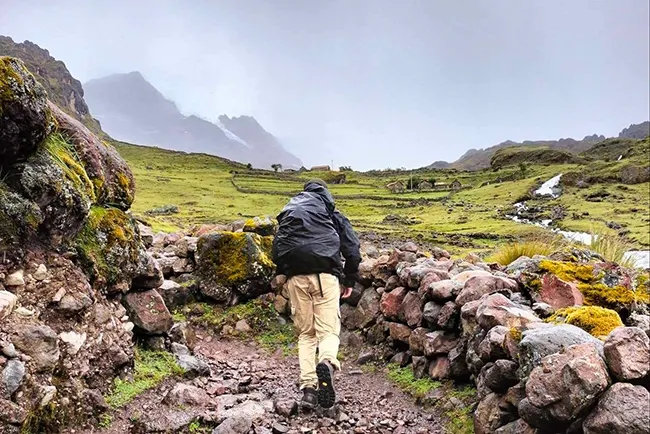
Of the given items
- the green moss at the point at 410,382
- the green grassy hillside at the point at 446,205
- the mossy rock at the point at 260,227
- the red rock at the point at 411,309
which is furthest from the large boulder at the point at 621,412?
the green grassy hillside at the point at 446,205

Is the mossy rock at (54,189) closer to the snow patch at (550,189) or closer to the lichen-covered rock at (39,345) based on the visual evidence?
the lichen-covered rock at (39,345)

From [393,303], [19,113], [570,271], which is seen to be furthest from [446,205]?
[19,113]

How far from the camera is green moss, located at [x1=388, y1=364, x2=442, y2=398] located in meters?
6.43

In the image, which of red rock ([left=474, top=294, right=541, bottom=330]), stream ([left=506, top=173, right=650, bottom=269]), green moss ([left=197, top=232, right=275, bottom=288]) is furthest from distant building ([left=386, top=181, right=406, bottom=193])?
red rock ([left=474, top=294, right=541, bottom=330])

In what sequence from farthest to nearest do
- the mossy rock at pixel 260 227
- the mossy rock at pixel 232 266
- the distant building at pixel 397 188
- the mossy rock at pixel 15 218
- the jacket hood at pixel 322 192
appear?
the distant building at pixel 397 188 → the mossy rock at pixel 260 227 → the mossy rock at pixel 232 266 → the jacket hood at pixel 322 192 → the mossy rock at pixel 15 218

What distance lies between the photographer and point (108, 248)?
6523 mm

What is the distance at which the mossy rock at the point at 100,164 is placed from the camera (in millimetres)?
6734

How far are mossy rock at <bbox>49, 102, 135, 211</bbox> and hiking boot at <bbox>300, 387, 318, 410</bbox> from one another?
13.0 feet

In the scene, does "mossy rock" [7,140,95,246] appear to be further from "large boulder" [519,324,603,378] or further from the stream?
the stream

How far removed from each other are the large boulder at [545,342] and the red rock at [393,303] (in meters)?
4.03

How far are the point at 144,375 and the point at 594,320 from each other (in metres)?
5.32

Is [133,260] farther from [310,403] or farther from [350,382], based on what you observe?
[350,382]

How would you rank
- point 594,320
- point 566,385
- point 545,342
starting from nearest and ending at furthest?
point 566,385 < point 545,342 < point 594,320

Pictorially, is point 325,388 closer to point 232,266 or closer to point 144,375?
point 144,375
